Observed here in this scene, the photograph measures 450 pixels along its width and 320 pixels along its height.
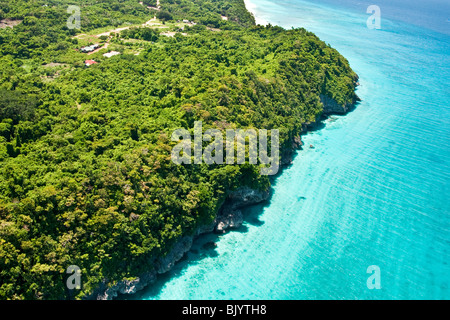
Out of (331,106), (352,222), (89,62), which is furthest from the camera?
(331,106)

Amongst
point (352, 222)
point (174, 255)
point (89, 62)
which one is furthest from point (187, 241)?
point (89, 62)

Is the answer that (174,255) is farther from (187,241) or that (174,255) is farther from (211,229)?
(211,229)

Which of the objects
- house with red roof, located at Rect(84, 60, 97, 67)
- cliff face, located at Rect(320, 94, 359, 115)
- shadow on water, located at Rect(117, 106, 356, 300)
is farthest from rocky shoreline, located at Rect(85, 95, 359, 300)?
house with red roof, located at Rect(84, 60, 97, 67)

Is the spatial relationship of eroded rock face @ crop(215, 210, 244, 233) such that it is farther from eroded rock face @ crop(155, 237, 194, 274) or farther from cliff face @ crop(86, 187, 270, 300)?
eroded rock face @ crop(155, 237, 194, 274)
